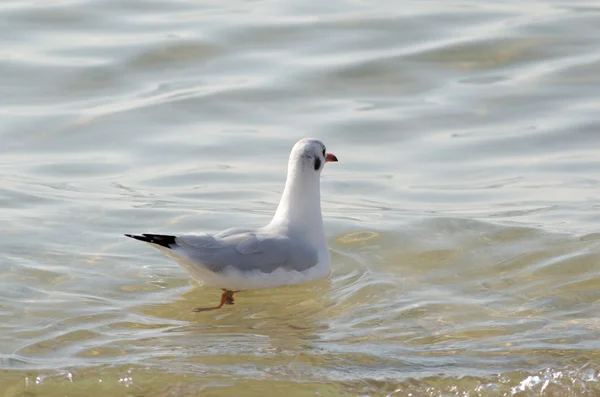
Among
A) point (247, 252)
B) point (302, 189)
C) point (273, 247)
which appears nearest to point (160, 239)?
point (247, 252)

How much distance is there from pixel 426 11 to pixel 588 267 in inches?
Answer: 326

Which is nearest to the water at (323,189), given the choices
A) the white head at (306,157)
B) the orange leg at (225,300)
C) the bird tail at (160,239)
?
the orange leg at (225,300)

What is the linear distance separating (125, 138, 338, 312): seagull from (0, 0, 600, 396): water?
5.8 inches

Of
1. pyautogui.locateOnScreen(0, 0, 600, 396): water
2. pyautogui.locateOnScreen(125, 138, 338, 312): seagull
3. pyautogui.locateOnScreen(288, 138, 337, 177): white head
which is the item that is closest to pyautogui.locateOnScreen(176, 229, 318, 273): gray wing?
pyautogui.locateOnScreen(125, 138, 338, 312): seagull

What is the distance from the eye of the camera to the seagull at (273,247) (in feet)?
22.9

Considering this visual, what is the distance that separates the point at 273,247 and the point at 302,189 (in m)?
0.63

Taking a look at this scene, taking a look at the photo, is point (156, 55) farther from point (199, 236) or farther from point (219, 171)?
point (199, 236)

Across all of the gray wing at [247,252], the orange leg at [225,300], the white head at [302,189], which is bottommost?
the orange leg at [225,300]

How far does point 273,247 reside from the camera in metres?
7.32

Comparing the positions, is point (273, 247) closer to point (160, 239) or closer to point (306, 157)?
point (306, 157)

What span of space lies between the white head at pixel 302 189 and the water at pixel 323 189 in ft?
1.64

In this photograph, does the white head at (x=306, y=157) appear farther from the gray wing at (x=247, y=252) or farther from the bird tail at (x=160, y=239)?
the bird tail at (x=160, y=239)

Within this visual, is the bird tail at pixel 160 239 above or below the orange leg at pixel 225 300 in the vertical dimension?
above

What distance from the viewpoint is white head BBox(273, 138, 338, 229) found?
774 cm
